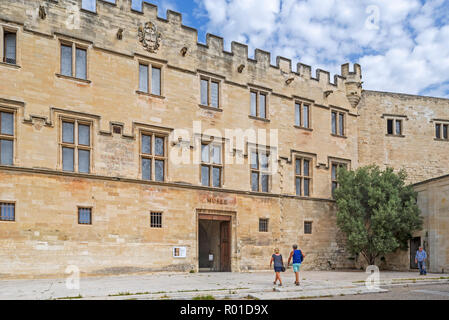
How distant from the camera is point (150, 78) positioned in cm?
2209

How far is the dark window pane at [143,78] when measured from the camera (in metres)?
22.0

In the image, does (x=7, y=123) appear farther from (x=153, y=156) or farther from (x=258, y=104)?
(x=258, y=104)

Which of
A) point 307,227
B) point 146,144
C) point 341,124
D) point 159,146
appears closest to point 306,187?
point 307,227

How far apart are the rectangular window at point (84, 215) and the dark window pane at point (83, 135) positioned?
108 inches

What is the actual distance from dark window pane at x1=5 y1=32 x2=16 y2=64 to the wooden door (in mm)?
12402

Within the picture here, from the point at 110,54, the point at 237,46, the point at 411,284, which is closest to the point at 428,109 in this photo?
the point at 237,46

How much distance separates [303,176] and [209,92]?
7.63 m

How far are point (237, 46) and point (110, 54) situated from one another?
290 inches

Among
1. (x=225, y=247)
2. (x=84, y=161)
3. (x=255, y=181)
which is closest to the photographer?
(x=84, y=161)

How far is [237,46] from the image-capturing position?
83.7ft

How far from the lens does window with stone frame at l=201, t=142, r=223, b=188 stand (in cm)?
2353

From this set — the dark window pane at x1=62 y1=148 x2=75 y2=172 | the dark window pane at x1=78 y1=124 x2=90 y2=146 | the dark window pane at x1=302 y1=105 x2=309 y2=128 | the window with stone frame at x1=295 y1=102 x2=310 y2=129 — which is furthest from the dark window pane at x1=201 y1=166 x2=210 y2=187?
the dark window pane at x1=302 y1=105 x2=309 y2=128

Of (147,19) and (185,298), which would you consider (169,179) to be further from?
(185,298)

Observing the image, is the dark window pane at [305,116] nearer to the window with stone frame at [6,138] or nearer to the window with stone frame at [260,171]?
the window with stone frame at [260,171]
